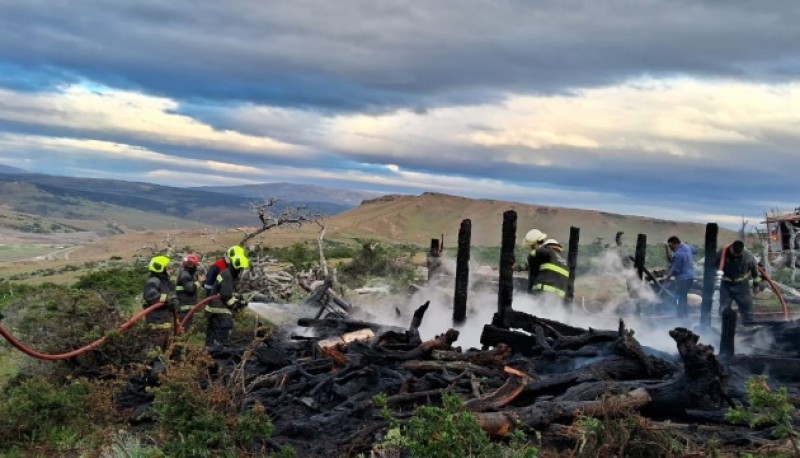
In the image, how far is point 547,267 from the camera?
38.4 ft

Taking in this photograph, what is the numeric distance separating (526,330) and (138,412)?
16.2 feet

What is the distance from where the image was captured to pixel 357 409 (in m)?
7.50

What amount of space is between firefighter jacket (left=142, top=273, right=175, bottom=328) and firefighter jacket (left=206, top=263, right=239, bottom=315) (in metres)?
0.65

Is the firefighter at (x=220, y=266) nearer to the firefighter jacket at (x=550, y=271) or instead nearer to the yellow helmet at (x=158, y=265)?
the yellow helmet at (x=158, y=265)

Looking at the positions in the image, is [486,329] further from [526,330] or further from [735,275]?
[735,275]

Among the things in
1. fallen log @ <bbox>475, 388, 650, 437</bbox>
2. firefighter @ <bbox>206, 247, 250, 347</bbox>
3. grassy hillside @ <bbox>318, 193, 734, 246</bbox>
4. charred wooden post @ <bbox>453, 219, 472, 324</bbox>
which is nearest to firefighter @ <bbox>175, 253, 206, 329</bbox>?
firefighter @ <bbox>206, 247, 250, 347</bbox>

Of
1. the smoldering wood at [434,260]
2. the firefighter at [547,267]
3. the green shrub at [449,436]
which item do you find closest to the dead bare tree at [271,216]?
the smoldering wood at [434,260]

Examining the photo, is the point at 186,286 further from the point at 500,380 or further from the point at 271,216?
the point at 271,216

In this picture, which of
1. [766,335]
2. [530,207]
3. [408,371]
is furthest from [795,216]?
[530,207]

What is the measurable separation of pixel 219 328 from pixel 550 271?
5430mm

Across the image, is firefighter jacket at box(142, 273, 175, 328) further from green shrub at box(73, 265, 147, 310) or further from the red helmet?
green shrub at box(73, 265, 147, 310)

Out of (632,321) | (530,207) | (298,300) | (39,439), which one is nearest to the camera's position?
(39,439)

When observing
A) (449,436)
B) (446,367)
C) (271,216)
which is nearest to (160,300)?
(446,367)

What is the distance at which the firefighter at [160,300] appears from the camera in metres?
11.0
